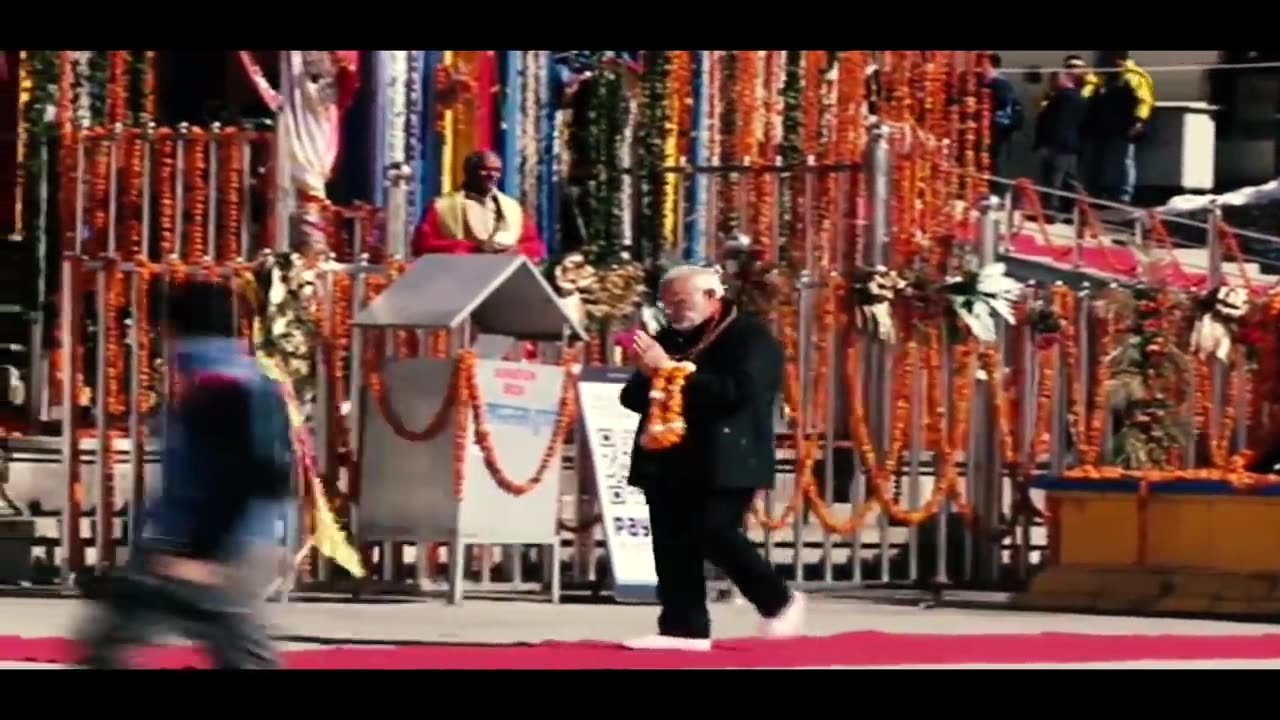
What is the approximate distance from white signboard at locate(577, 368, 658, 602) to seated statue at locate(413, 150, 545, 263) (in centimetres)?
122

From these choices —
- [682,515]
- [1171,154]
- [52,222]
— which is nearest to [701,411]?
[682,515]

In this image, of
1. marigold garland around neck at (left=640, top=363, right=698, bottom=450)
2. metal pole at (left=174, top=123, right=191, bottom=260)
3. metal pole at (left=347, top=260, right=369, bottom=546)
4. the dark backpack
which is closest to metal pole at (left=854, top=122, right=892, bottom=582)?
metal pole at (left=347, top=260, right=369, bottom=546)

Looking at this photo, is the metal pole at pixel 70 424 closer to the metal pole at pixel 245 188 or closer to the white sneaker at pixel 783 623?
the metal pole at pixel 245 188

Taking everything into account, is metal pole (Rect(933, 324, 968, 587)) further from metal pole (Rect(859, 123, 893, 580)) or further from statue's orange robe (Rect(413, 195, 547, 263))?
statue's orange robe (Rect(413, 195, 547, 263))

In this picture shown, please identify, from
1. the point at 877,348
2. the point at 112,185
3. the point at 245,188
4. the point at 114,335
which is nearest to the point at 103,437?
the point at 114,335

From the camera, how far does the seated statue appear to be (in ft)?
57.8

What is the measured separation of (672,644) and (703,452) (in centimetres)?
81

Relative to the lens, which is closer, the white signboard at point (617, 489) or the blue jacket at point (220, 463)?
the blue jacket at point (220, 463)

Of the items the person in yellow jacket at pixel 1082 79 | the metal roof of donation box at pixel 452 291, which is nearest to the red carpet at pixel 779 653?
the metal roof of donation box at pixel 452 291

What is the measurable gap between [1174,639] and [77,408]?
5.67 m

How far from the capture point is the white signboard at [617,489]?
16.3 metres

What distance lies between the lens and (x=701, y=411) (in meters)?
13.2

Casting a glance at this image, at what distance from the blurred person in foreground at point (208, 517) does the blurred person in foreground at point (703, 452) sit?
3.26m

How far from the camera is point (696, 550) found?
13461mm
